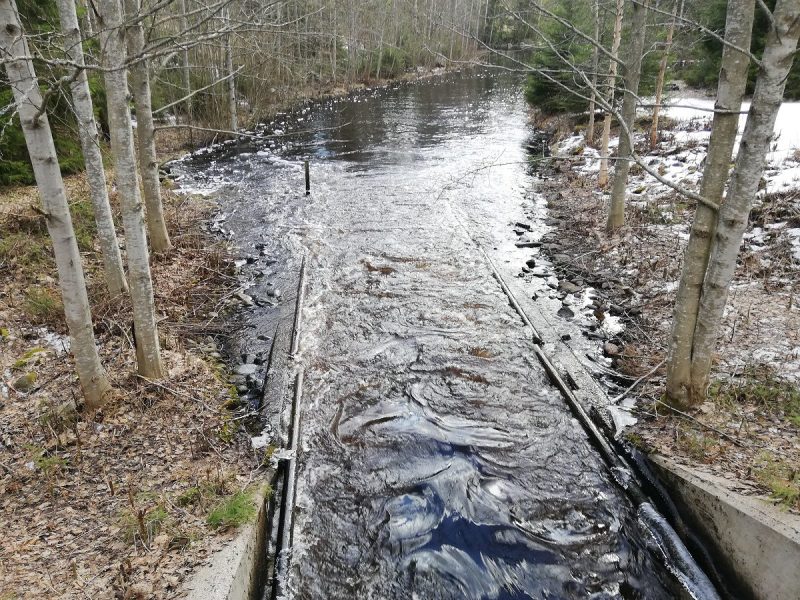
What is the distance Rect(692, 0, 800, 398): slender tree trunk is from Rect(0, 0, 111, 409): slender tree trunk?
5.85 meters

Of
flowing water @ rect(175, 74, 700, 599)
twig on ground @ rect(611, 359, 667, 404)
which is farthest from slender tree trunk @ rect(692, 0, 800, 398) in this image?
flowing water @ rect(175, 74, 700, 599)

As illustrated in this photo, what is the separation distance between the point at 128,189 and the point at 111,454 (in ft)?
8.85

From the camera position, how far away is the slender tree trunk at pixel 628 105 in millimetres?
10266

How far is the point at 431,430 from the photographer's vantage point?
6691 mm

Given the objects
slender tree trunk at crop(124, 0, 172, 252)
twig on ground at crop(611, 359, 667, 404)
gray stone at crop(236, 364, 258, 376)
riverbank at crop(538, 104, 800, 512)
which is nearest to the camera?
riverbank at crop(538, 104, 800, 512)

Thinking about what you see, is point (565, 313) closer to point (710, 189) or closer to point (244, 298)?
point (710, 189)

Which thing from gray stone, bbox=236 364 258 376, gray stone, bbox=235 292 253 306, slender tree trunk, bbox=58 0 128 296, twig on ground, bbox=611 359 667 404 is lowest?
gray stone, bbox=235 292 253 306

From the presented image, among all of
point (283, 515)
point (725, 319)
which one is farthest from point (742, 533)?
point (725, 319)

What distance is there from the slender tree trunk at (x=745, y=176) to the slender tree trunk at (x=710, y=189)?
12 centimetres

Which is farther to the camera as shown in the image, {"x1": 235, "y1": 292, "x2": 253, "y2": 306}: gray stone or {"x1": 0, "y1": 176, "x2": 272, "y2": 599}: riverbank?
{"x1": 235, "y1": 292, "x2": 253, "y2": 306}: gray stone

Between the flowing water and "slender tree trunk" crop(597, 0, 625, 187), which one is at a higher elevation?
"slender tree trunk" crop(597, 0, 625, 187)

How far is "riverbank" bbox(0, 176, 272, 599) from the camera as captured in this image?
13.7ft

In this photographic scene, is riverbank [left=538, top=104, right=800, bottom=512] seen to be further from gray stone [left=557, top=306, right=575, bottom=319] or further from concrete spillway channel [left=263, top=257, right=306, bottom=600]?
concrete spillway channel [left=263, top=257, right=306, bottom=600]

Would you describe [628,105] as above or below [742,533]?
above
